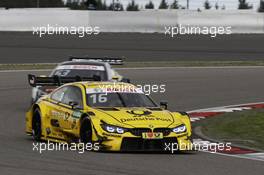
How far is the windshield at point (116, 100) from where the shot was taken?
14070mm

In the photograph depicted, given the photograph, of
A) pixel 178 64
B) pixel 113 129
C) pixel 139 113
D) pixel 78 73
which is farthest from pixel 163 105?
pixel 178 64

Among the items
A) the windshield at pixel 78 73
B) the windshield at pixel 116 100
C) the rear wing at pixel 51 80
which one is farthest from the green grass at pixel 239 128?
the windshield at pixel 78 73

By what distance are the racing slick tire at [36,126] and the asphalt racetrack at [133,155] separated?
0.46ft

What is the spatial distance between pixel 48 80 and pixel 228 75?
1324cm

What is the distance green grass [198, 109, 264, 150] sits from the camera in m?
15.4

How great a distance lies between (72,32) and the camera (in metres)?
40.5

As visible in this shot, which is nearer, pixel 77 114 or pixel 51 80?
pixel 77 114

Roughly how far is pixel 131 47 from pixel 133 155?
2569cm

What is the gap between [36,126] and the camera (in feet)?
49.6

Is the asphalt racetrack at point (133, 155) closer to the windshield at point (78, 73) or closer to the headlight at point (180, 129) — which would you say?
the headlight at point (180, 129)

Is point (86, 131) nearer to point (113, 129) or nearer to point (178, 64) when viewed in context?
point (113, 129)

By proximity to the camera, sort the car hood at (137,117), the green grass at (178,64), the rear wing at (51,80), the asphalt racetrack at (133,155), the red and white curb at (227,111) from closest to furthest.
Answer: the asphalt racetrack at (133,155), the car hood at (137,117), the red and white curb at (227,111), the rear wing at (51,80), the green grass at (178,64)

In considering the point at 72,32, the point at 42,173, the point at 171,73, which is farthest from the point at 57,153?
the point at 72,32

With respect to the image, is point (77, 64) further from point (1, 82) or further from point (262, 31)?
point (262, 31)
